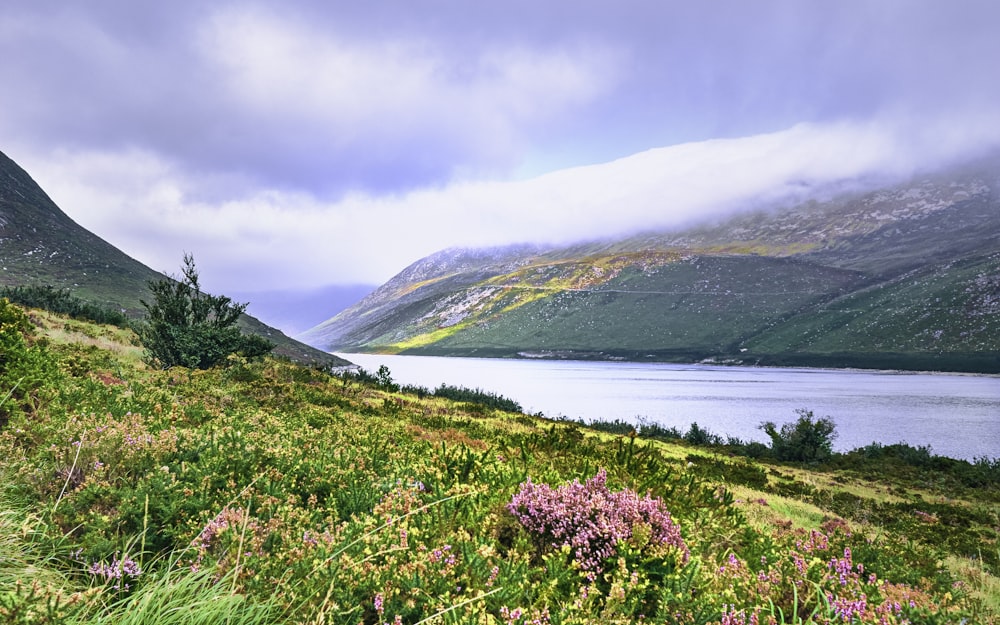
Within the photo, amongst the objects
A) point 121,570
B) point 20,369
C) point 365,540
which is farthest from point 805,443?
point 20,369

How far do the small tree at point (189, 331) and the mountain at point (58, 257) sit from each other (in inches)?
1091

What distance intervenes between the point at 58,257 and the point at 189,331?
59.3m

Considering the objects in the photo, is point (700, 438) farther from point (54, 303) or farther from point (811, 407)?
point (54, 303)

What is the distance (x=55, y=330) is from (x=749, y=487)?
24.4m

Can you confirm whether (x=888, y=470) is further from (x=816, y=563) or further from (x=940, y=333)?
(x=940, y=333)

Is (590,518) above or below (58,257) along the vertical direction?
below

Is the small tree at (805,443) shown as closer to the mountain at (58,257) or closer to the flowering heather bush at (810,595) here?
the flowering heather bush at (810,595)

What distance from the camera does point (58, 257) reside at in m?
60.4

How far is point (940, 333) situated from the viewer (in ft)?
439

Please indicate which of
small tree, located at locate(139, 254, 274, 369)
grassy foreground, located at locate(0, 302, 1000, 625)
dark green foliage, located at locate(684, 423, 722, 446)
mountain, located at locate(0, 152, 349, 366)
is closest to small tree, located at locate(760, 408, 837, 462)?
dark green foliage, located at locate(684, 423, 722, 446)

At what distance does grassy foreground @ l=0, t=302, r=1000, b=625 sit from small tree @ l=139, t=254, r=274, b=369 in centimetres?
Answer: 1052

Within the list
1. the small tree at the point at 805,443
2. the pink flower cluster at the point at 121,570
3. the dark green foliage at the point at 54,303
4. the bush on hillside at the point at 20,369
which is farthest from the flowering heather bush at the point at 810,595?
the dark green foliage at the point at 54,303

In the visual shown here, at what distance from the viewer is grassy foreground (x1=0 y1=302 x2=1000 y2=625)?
2861mm

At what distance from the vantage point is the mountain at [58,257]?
172 feet
